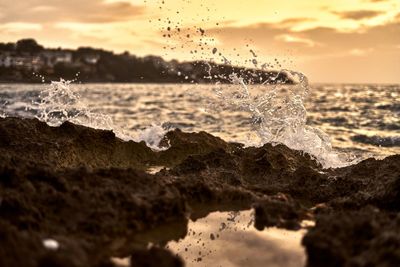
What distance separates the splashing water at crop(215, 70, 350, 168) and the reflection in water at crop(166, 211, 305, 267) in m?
4.26

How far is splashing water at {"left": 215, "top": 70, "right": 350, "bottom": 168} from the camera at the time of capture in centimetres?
862

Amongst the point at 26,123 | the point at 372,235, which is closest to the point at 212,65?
the point at 26,123

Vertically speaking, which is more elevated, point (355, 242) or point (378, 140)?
point (355, 242)

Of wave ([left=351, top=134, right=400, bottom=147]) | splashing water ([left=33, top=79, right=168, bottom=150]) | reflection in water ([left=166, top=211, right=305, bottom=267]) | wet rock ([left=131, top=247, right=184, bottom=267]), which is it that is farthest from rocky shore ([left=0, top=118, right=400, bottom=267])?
wave ([left=351, top=134, right=400, bottom=147])

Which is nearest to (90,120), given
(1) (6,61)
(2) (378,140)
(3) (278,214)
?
(3) (278,214)

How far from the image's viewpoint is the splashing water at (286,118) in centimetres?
862

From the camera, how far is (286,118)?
30.9 ft

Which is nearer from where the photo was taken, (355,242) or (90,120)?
(355,242)

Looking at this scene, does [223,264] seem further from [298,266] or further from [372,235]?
[372,235]

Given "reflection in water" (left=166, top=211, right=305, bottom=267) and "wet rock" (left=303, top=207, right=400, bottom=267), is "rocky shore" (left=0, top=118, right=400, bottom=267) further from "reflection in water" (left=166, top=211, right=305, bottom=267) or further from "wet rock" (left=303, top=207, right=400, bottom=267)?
"reflection in water" (left=166, top=211, right=305, bottom=267)

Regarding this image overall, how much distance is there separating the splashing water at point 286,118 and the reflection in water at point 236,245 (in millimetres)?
4263

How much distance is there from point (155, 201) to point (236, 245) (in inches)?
30.6

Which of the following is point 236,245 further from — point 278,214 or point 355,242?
point 355,242

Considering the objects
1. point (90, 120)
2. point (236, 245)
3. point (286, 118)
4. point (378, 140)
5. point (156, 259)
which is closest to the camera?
point (156, 259)
